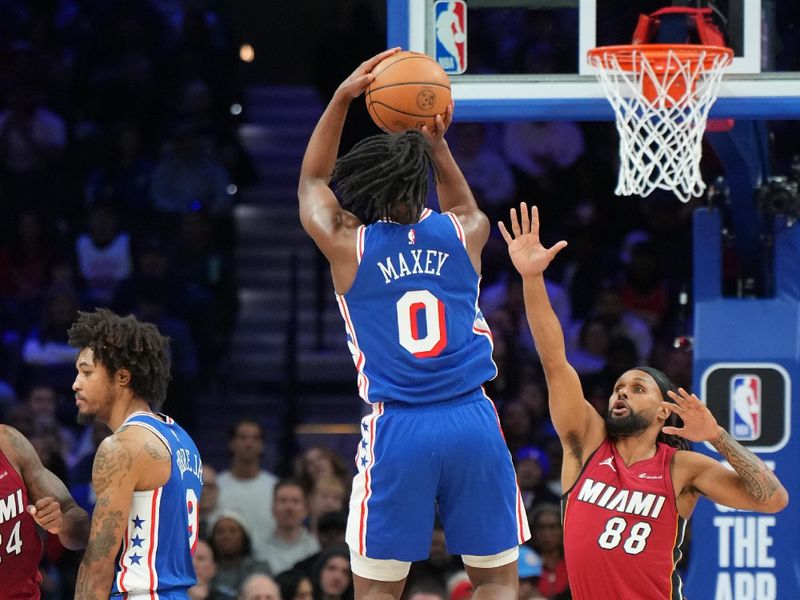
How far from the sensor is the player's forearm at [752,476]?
17.9 ft

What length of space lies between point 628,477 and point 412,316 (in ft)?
3.96

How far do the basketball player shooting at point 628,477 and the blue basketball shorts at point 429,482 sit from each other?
65 centimetres

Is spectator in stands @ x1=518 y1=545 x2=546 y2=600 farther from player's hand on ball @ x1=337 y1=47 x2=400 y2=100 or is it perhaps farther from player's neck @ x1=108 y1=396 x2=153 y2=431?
player's hand on ball @ x1=337 y1=47 x2=400 y2=100

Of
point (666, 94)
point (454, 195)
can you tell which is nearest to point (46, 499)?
point (454, 195)

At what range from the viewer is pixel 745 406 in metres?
7.19

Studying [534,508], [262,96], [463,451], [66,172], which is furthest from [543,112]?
[262,96]

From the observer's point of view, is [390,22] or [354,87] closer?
[354,87]

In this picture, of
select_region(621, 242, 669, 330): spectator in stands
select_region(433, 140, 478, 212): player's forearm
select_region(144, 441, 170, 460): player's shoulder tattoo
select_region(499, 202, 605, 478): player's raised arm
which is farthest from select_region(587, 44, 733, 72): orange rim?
select_region(621, 242, 669, 330): spectator in stands

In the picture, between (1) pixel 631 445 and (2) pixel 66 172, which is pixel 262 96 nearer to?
(2) pixel 66 172

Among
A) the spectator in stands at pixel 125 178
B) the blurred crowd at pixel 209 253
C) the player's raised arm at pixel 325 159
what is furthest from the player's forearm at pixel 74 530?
the spectator in stands at pixel 125 178

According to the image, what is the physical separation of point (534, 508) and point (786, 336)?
199 centimetres

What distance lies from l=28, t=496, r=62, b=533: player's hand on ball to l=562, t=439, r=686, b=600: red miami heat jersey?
1.84 meters

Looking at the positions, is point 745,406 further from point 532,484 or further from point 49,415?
point 49,415

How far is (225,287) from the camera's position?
11.7m
